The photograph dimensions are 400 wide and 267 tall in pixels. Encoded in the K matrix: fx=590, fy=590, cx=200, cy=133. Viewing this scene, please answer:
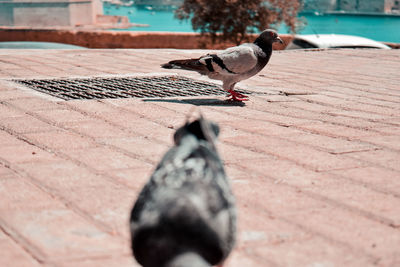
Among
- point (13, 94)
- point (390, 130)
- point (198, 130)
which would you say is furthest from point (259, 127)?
point (198, 130)

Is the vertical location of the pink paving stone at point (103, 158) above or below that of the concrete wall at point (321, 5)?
above

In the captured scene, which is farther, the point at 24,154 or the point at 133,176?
the point at 24,154

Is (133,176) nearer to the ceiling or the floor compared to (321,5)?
nearer to the ceiling

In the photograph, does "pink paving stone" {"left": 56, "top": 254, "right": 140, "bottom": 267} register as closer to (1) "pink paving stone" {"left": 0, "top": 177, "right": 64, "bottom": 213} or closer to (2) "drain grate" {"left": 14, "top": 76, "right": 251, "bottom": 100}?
(1) "pink paving stone" {"left": 0, "top": 177, "right": 64, "bottom": 213}

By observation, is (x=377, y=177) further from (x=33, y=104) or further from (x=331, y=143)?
(x=33, y=104)

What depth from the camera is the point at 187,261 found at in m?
1.46

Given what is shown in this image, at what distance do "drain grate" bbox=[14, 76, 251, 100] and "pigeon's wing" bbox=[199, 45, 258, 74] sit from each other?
0.68 meters

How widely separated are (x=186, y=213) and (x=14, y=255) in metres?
0.96

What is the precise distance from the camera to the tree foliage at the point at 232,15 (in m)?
18.4

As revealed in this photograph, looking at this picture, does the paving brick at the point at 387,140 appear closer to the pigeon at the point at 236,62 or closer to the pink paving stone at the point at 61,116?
the pigeon at the point at 236,62

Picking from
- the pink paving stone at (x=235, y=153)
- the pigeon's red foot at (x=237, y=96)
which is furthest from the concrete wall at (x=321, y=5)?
the pink paving stone at (x=235, y=153)

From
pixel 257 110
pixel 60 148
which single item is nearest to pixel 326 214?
pixel 60 148

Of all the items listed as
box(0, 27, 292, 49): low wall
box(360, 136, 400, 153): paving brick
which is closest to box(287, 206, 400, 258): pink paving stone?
box(360, 136, 400, 153): paving brick

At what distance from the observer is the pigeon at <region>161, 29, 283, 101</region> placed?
5.09 metres
